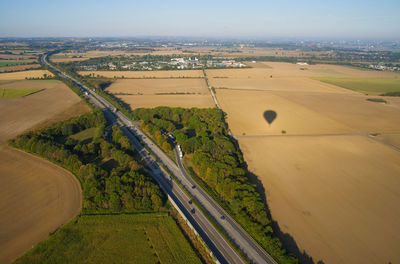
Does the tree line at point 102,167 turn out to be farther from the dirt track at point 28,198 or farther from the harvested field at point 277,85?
the harvested field at point 277,85

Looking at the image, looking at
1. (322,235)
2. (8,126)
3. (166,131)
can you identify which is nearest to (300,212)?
(322,235)

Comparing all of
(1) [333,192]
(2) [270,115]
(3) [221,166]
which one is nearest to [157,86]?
(2) [270,115]

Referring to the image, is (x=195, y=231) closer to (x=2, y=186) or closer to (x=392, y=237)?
(x=392, y=237)

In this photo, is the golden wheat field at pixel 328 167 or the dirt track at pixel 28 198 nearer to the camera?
A: the dirt track at pixel 28 198

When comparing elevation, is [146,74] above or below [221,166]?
above

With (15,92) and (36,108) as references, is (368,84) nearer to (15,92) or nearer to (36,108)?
(36,108)

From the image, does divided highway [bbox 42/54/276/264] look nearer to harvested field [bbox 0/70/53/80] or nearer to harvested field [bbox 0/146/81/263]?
harvested field [bbox 0/146/81/263]

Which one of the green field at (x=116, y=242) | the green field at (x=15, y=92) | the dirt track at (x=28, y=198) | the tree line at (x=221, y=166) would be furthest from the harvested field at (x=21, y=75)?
the green field at (x=116, y=242)
